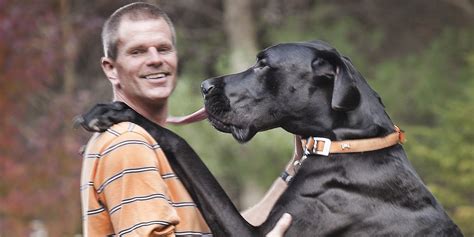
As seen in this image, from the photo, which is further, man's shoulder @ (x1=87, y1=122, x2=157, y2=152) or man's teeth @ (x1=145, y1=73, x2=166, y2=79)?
man's teeth @ (x1=145, y1=73, x2=166, y2=79)

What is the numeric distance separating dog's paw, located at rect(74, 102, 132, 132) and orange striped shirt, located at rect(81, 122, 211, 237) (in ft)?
0.14

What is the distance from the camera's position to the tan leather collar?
349cm

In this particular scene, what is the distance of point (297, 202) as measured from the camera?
11.4 ft

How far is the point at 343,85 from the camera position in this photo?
3.48m

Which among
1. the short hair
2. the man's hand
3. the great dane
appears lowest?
the man's hand

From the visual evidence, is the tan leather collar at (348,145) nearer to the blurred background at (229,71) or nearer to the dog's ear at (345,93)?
the dog's ear at (345,93)

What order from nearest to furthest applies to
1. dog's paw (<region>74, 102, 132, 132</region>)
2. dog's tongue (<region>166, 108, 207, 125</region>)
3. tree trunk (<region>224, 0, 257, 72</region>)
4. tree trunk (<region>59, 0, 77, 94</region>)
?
dog's paw (<region>74, 102, 132, 132</region>) → dog's tongue (<region>166, 108, 207, 125</region>) → tree trunk (<region>59, 0, 77, 94</region>) → tree trunk (<region>224, 0, 257, 72</region>)

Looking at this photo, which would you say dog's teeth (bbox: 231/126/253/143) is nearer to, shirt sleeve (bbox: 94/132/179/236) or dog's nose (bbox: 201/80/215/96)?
dog's nose (bbox: 201/80/215/96)

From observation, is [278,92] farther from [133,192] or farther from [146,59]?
[133,192]

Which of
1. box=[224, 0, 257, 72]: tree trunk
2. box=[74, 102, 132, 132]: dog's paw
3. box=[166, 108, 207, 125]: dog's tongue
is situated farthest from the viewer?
box=[224, 0, 257, 72]: tree trunk

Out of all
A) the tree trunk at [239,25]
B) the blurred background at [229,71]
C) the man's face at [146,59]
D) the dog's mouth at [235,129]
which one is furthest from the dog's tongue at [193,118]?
the tree trunk at [239,25]

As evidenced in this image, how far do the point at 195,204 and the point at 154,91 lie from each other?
43 cm

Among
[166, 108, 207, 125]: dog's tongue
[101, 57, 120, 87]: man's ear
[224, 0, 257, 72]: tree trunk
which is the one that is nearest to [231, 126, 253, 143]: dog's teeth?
[166, 108, 207, 125]: dog's tongue

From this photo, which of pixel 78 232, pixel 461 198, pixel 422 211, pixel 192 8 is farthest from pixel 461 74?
pixel 422 211
